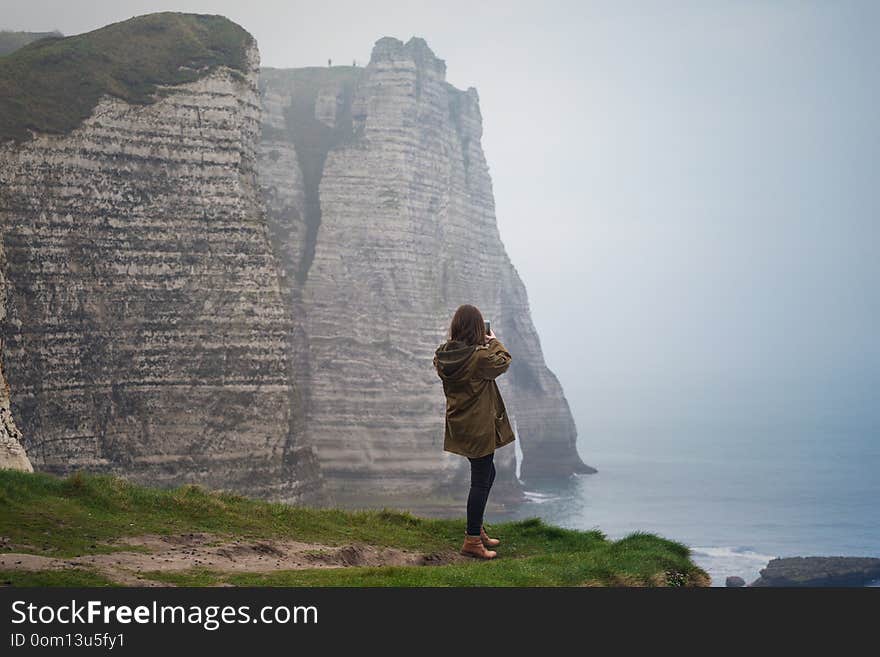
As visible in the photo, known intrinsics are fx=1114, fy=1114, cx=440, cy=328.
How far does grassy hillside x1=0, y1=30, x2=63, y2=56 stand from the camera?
66.2 metres

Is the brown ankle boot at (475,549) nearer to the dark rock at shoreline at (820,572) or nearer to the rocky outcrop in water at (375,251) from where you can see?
the dark rock at shoreline at (820,572)

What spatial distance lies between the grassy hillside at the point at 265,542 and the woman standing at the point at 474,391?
114 cm

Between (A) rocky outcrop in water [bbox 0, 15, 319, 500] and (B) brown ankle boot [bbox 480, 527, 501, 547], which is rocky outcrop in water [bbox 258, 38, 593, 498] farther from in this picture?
(B) brown ankle boot [bbox 480, 527, 501, 547]

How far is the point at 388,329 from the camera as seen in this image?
75312mm

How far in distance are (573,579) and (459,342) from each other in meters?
2.94

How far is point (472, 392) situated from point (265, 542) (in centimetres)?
301

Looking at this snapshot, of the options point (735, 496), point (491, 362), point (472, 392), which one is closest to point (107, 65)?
point (472, 392)

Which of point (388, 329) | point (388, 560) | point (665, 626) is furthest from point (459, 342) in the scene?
point (388, 329)

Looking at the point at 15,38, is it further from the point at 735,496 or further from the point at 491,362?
the point at 491,362

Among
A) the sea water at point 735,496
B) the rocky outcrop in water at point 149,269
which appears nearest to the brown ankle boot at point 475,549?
the rocky outcrop in water at point 149,269

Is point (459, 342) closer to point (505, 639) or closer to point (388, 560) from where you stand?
point (388, 560)

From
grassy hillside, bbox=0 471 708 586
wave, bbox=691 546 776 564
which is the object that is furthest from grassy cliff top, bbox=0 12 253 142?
wave, bbox=691 546 776 564

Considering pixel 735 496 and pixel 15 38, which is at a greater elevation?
pixel 15 38

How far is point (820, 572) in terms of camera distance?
47562 mm
